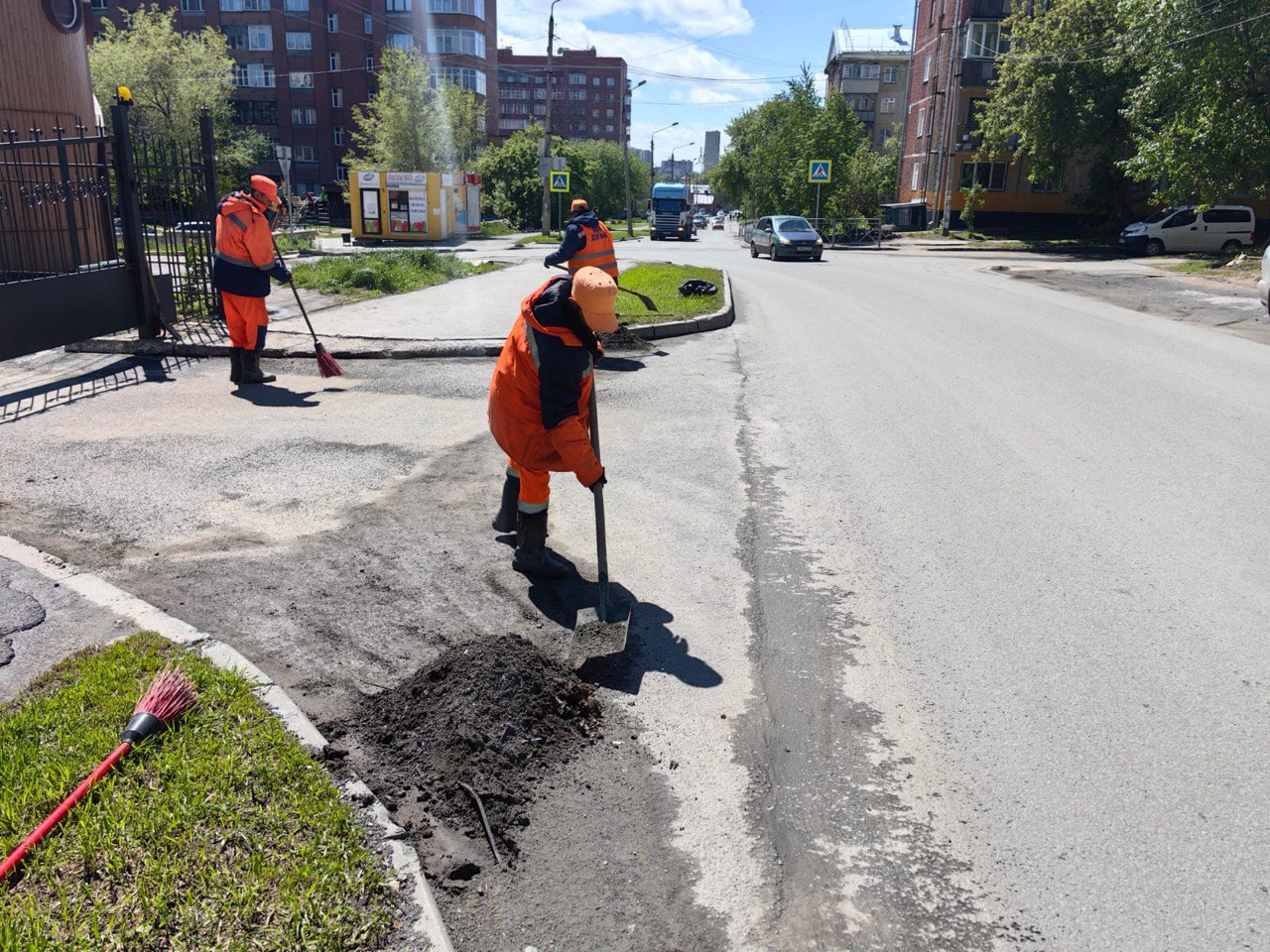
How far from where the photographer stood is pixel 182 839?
2637 millimetres

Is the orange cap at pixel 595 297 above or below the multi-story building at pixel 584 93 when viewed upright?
below

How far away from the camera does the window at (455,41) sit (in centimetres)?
6975

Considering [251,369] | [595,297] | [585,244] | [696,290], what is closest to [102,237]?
[251,369]

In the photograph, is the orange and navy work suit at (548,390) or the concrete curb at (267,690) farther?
the orange and navy work suit at (548,390)

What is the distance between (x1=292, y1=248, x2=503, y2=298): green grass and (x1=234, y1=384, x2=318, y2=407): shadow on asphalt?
6.84 meters

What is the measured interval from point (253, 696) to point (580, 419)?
6.28ft

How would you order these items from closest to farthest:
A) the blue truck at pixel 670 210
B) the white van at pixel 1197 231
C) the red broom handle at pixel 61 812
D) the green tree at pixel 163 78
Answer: the red broom handle at pixel 61 812 → the white van at pixel 1197 231 → the green tree at pixel 163 78 → the blue truck at pixel 670 210

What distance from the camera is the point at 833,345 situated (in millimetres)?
11906

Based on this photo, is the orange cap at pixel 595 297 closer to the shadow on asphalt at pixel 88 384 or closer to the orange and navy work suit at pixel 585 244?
the orange and navy work suit at pixel 585 244

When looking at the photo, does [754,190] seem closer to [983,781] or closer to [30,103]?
[30,103]

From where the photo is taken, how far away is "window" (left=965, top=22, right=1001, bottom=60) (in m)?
47.0

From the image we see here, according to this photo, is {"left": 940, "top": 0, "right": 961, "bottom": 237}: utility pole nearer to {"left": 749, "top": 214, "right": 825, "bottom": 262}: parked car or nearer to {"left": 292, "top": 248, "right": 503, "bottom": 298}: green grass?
{"left": 749, "top": 214, "right": 825, "bottom": 262}: parked car

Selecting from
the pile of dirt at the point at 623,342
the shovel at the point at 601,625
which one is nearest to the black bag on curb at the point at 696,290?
the pile of dirt at the point at 623,342

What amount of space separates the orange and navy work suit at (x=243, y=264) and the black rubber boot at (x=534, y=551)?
17.9 ft
